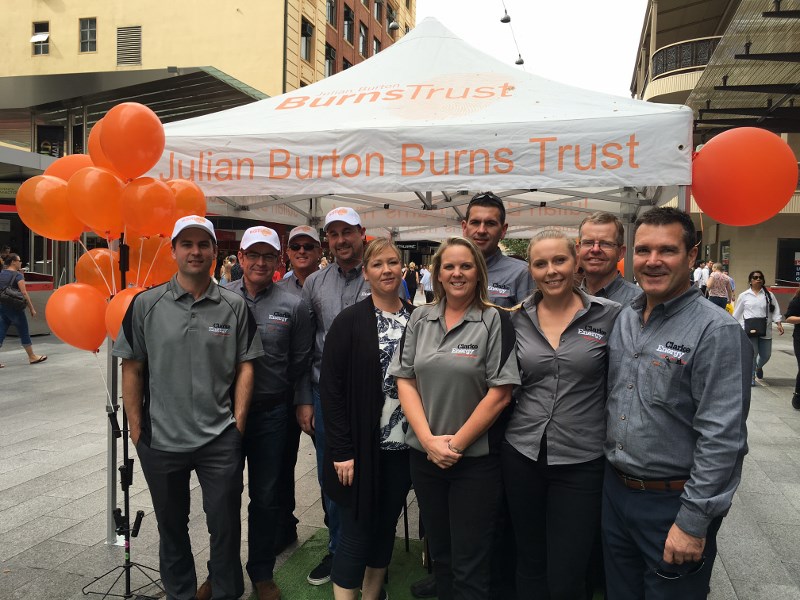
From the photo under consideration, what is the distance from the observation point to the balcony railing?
75.5 feet

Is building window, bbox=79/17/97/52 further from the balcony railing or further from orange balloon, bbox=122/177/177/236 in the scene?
orange balloon, bbox=122/177/177/236

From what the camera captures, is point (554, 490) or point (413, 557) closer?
point (554, 490)

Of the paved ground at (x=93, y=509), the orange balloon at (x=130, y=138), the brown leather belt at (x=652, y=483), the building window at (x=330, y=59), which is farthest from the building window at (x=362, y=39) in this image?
the brown leather belt at (x=652, y=483)

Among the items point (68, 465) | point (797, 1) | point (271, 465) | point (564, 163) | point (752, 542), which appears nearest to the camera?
point (271, 465)

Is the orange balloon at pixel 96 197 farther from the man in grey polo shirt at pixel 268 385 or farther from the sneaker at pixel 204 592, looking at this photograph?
the sneaker at pixel 204 592

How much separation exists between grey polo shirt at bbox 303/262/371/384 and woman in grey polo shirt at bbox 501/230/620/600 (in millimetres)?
1279

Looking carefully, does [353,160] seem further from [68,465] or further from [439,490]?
[68,465]

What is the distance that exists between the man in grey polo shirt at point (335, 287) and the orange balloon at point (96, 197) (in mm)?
1183

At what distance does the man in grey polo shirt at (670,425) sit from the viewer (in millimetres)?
1993

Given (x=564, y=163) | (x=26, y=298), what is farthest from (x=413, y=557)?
(x=26, y=298)

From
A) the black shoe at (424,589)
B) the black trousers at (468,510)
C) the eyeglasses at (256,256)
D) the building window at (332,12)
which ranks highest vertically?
the building window at (332,12)

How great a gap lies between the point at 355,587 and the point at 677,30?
102ft

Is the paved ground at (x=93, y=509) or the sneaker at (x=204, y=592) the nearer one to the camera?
the sneaker at (x=204, y=592)

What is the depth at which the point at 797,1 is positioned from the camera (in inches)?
394
